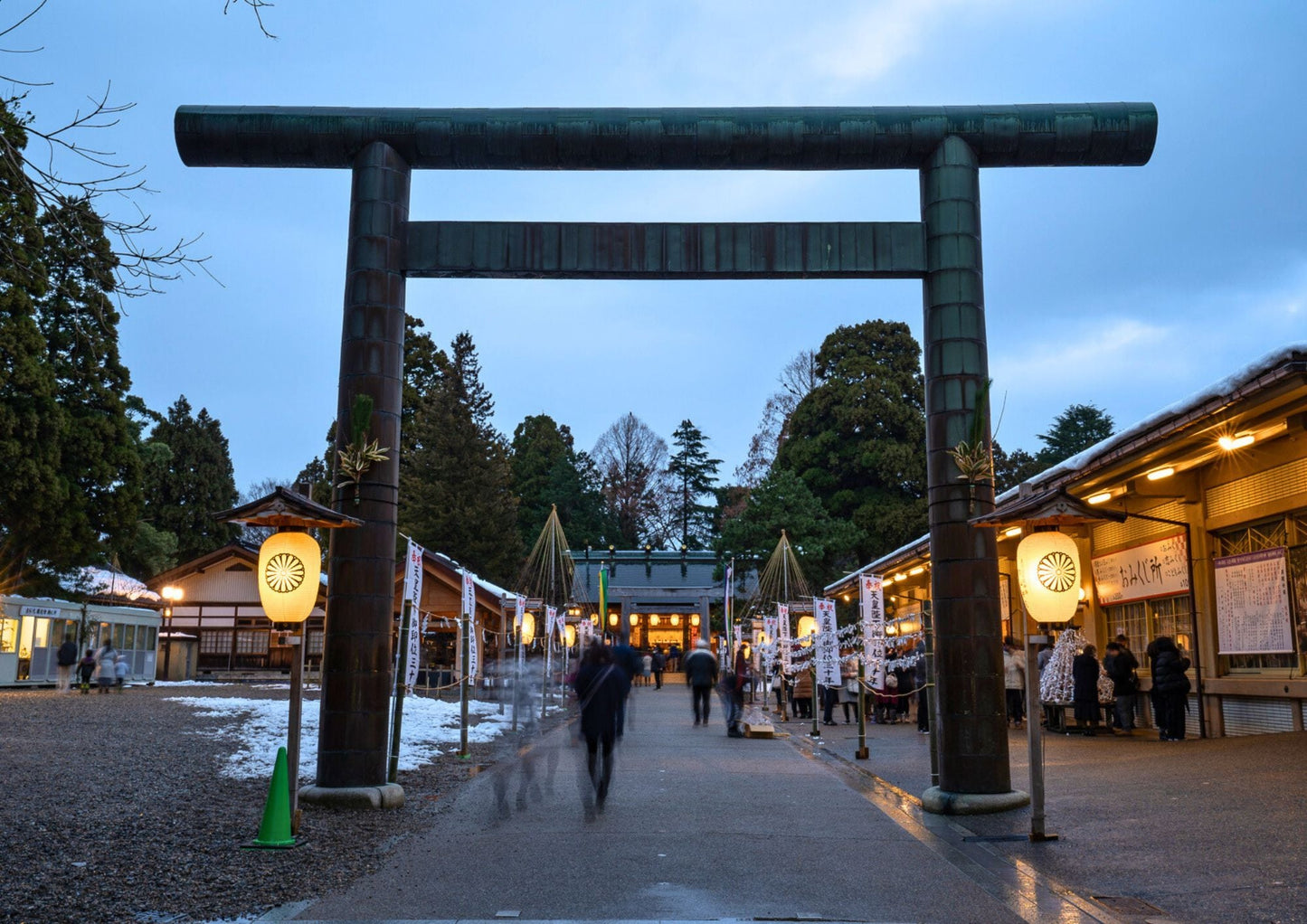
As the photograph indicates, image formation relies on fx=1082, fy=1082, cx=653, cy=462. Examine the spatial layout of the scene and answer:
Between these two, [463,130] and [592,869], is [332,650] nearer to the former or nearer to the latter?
[592,869]

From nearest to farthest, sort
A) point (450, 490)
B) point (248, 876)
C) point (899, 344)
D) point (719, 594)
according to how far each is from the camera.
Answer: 1. point (248, 876)
2. point (899, 344)
3. point (450, 490)
4. point (719, 594)

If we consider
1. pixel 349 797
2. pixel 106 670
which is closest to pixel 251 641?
pixel 106 670

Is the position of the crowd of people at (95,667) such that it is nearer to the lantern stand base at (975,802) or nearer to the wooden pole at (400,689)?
the wooden pole at (400,689)

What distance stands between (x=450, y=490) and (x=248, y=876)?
4722cm

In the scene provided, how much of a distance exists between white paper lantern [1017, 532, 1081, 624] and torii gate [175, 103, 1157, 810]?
41.8 inches

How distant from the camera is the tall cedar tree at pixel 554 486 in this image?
2712 inches

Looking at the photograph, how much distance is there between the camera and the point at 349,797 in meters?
10.4

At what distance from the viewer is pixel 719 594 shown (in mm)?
57719

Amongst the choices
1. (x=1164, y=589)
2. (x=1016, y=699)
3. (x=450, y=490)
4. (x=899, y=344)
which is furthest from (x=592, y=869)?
(x=450, y=490)

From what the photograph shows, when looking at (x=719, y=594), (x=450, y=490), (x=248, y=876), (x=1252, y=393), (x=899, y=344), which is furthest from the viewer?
(x=719, y=594)

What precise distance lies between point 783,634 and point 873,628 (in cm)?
817

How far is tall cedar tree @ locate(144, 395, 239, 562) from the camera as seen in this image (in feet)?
186

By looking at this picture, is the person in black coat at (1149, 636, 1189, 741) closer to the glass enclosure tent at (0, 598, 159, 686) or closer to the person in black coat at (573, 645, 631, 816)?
the person in black coat at (573, 645, 631, 816)

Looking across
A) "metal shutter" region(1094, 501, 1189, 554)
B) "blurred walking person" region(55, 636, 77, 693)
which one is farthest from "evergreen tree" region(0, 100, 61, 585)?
"metal shutter" region(1094, 501, 1189, 554)
